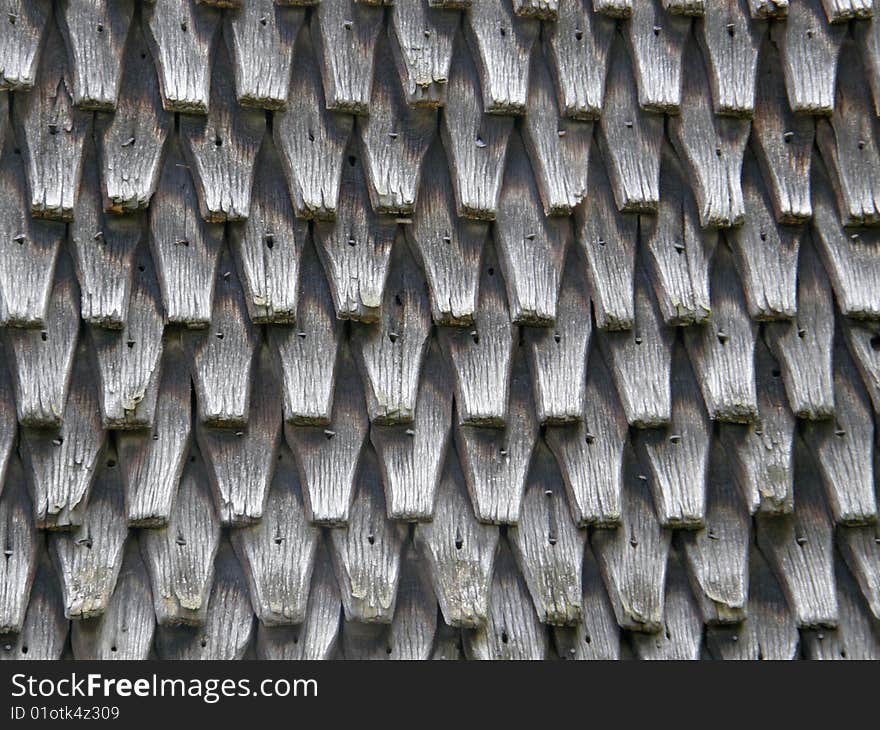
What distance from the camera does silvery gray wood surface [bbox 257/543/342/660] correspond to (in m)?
1.88

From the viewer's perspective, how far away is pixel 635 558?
1945mm

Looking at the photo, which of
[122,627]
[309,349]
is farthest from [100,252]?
[122,627]

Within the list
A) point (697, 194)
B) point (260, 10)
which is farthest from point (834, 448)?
point (260, 10)

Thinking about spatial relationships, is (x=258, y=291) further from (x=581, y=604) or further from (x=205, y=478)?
(x=581, y=604)

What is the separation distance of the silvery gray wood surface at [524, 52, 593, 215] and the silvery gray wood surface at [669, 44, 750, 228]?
0.59 feet

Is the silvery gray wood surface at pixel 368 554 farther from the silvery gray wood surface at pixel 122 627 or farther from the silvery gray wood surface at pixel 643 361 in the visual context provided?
the silvery gray wood surface at pixel 643 361

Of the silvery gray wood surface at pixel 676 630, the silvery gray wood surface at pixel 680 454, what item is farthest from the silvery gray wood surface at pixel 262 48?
the silvery gray wood surface at pixel 676 630

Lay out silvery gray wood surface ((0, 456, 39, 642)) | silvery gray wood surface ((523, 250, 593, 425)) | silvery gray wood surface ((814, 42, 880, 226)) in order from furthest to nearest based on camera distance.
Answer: silvery gray wood surface ((814, 42, 880, 226))
silvery gray wood surface ((523, 250, 593, 425))
silvery gray wood surface ((0, 456, 39, 642))

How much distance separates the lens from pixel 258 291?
1.89 m

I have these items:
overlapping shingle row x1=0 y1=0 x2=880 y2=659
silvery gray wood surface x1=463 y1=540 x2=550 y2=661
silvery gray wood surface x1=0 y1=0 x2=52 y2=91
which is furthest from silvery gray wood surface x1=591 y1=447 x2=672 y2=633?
silvery gray wood surface x1=0 y1=0 x2=52 y2=91

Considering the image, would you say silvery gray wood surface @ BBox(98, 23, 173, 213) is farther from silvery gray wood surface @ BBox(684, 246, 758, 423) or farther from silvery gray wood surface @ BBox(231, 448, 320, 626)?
silvery gray wood surface @ BBox(684, 246, 758, 423)

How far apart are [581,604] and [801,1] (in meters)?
1.13

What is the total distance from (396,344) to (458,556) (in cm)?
37

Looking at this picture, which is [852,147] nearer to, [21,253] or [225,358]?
[225,358]
